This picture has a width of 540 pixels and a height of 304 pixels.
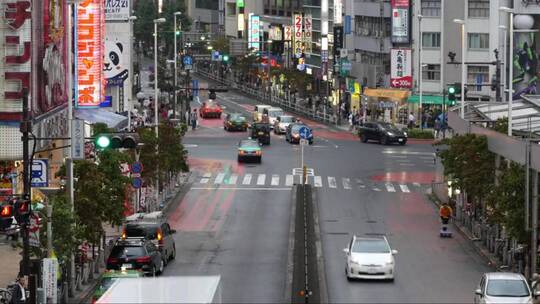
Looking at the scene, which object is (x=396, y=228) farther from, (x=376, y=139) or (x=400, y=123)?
(x=400, y=123)

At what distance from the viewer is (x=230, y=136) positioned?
10700 cm

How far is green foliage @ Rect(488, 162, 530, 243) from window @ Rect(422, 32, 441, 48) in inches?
2807

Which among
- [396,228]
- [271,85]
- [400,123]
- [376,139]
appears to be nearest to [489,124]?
[396,228]

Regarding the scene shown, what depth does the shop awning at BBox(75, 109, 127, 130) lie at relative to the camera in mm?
70444

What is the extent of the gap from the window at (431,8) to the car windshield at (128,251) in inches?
3083

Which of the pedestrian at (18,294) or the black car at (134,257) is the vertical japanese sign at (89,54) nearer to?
the black car at (134,257)

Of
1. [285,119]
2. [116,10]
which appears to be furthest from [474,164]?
[285,119]

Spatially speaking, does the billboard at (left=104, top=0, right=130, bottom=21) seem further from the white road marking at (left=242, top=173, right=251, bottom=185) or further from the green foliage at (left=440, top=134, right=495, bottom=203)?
the green foliage at (left=440, top=134, right=495, bottom=203)

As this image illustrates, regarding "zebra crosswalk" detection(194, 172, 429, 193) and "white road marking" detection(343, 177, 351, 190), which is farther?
"white road marking" detection(343, 177, 351, 190)

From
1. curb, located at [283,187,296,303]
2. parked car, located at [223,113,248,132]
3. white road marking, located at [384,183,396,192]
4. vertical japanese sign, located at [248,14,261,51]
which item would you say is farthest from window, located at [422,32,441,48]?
vertical japanese sign, located at [248,14,261,51]

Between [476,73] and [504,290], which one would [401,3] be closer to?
[476,73]

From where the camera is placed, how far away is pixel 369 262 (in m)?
46.0

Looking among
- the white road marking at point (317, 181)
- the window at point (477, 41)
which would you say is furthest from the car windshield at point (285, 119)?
the white road marking at point (317, 181)

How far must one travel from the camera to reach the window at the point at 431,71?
12006 centimetres
